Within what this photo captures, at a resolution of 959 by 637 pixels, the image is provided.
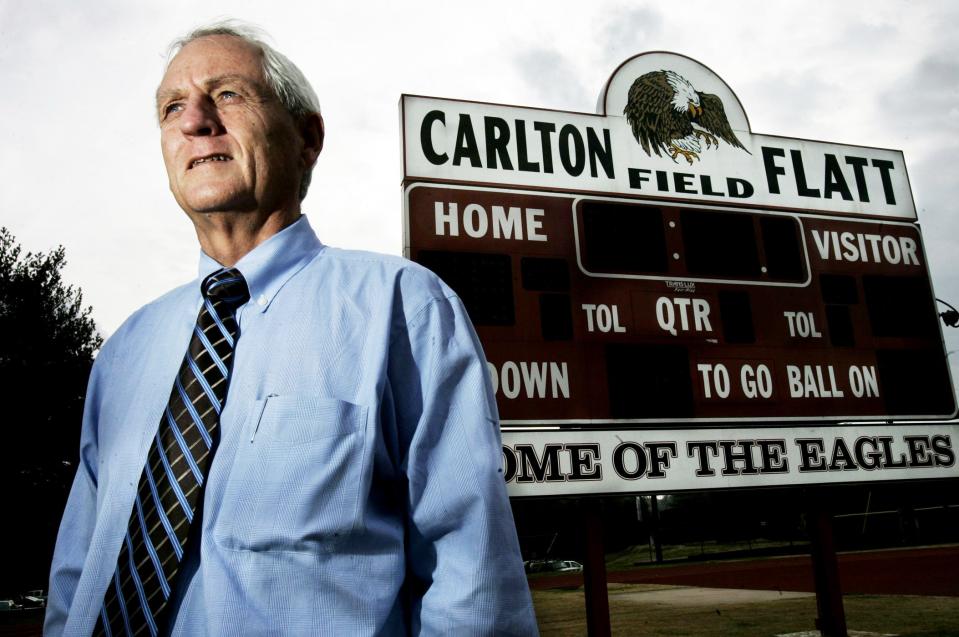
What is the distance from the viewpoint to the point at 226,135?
1.35 meters

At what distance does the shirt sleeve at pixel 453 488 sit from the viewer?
98cm

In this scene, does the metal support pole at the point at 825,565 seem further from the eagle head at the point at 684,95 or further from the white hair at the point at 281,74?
the white hair at the point at 281,74

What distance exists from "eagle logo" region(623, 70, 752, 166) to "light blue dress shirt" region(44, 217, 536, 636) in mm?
4883

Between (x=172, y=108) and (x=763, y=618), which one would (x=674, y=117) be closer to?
(x=172, y=108)

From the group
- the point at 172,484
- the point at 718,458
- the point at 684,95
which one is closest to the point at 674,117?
the point at 684,95

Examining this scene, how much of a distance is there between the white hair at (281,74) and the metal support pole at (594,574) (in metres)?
3.87

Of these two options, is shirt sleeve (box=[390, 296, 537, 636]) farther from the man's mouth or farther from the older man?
the man's mouth

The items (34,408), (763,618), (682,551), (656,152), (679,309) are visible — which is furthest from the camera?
(682,551)

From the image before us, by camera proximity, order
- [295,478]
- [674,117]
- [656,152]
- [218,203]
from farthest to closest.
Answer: [674,117], [656,152], [218,203], [295,478]

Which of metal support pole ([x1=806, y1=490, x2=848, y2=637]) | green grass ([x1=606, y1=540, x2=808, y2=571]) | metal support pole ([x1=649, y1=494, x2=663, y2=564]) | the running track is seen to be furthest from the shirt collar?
metal support pole ([x1=649, y1=494, x2=663, y2=564])

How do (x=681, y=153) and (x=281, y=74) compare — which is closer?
(x=281, y=74)

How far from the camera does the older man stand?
97cm

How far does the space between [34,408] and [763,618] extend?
45.7 ft

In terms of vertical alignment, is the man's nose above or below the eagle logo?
below
